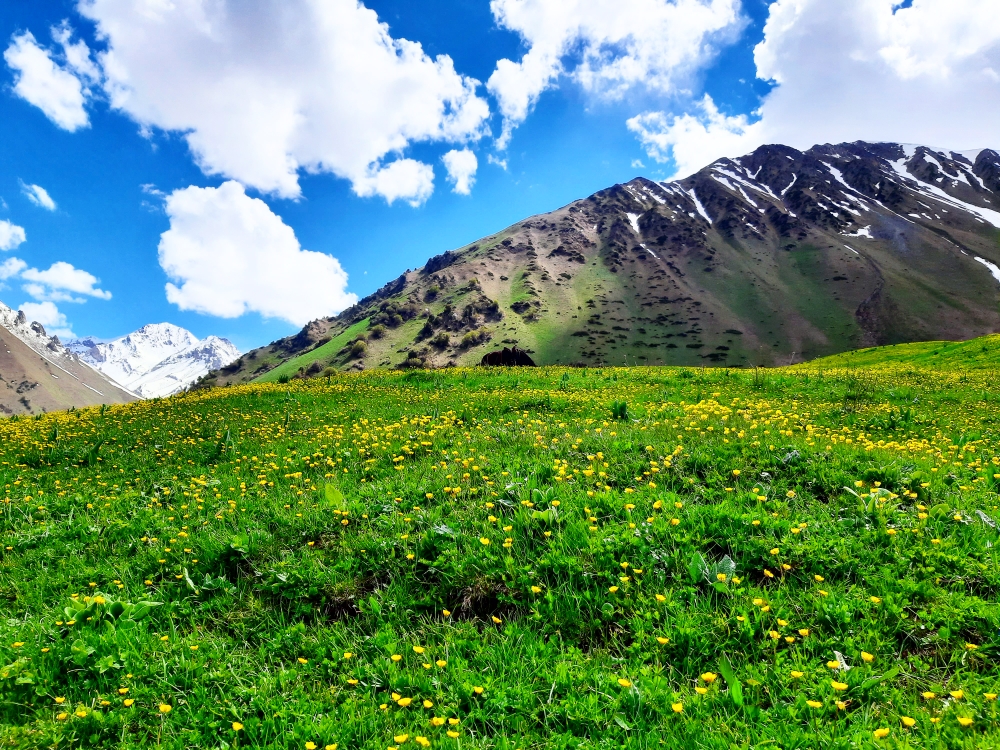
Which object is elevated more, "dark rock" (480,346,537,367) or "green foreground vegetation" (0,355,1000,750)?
"dark rock" (480,346,537,367)

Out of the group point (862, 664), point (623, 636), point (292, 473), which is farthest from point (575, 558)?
point (292, 473)

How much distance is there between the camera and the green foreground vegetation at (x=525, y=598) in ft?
12.0

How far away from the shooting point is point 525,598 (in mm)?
5129

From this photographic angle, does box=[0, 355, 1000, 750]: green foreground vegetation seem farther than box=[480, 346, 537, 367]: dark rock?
No

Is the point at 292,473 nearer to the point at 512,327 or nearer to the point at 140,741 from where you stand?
the point at 140,741

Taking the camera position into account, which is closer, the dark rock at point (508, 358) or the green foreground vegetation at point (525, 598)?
the green foreground vegetation at point (525, 598)

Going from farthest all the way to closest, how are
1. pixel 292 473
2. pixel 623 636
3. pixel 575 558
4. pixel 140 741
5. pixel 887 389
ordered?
pixel 887 389 → pixel 292 473 → pixel 575 558 → pixel 623 636 → pixel 140 741

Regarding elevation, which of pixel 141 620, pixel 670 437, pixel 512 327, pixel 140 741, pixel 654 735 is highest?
pixel 512 327

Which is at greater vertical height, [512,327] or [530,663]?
[512,327]

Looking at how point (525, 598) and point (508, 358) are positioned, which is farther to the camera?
point (508, 358)

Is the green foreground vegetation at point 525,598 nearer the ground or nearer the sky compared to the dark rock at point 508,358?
nearer the ground

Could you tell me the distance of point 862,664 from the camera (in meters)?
3.88

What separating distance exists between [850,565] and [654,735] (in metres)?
3.14

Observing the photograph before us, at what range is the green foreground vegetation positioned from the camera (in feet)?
12.0
